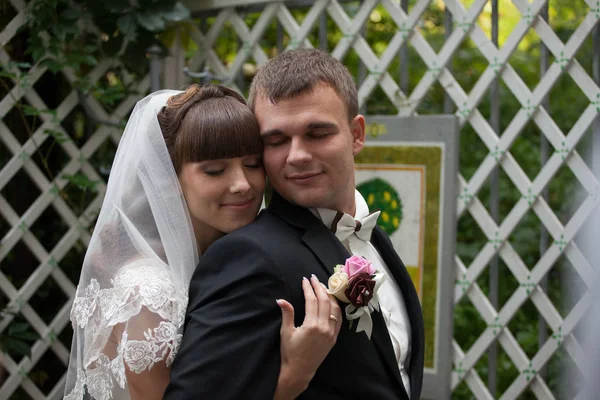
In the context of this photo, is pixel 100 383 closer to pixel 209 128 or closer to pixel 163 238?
pixel 163 238

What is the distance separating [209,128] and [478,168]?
1.85 m

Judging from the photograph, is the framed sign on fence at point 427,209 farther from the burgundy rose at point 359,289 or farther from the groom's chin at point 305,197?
the burgundy rose at point 359,289

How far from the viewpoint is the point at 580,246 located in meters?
2.88

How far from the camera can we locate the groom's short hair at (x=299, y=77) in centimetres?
→ 180

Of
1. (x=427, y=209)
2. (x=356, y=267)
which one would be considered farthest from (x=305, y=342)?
(x=427, y=209)

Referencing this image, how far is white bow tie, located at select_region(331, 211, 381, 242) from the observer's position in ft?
6.27

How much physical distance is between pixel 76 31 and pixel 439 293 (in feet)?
6.68

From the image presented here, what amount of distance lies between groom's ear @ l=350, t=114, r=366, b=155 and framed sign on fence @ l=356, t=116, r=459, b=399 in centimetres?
116

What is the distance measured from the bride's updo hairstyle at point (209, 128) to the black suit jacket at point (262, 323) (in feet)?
0.58

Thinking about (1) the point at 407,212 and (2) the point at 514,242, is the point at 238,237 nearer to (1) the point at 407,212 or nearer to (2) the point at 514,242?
(1) the point at 407,212

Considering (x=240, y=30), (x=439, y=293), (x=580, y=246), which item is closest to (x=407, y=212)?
(x=439, y=293)

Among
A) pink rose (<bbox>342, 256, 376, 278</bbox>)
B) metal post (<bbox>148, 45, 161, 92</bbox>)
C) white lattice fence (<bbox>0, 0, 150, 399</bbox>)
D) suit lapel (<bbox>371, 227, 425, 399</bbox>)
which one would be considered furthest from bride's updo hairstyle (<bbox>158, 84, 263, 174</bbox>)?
white lattice fence (<bbox>0, 0, 150, 399</bbox>)

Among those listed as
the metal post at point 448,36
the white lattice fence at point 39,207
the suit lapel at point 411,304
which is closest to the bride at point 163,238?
the suit lapel at point 411,304

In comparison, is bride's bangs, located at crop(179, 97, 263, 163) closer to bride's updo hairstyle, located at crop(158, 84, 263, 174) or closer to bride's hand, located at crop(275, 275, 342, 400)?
bride's updo hairstyle, located at crop(158, 84, 263, 174)
